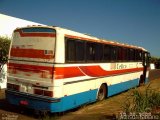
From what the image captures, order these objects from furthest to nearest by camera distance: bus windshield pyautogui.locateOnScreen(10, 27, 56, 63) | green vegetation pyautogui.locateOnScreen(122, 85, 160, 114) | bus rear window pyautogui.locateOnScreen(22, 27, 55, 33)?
bus rear window pyautogui.locateOnScreen(22, 27, 55, 33)
bus windshield pyautogui.locateOnScreen(10, 27, 56, 63)
green vegetation pyautogui.locateOnScreen(122, 85, 160, 114)

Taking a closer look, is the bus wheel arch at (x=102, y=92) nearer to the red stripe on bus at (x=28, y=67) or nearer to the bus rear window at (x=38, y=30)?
the red stripe on bus at (x=28, y=67)

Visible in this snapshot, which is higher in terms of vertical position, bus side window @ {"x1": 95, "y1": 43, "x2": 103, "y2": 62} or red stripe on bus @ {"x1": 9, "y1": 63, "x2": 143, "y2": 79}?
bus side window @ {"x1": 95, "y1": 43, "x2": 103, "y2": 62}

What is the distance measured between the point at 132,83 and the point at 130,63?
1.93 metres

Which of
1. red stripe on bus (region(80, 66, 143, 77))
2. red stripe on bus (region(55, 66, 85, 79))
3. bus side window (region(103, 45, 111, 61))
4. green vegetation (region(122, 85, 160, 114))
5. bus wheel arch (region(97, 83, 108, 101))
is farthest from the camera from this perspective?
bus wheel arch (region(97, 83, 108, 101))

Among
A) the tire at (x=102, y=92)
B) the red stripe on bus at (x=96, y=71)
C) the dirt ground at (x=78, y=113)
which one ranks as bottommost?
the dirt ground at (x=78, y=113)

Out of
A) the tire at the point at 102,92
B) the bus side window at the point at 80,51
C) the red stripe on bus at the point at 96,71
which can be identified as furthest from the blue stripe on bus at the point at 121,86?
the bus side window at the point at 80,51

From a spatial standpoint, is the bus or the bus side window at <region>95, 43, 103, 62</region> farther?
the bus side window at <region>95, 43, 103, 62</region>

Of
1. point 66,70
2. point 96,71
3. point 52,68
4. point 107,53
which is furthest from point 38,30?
point 107,53

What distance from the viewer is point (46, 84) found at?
29.7ft

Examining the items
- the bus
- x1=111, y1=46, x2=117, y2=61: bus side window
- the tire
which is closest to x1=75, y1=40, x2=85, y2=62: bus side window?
the bus

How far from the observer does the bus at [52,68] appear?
29.7 ft

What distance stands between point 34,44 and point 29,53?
0.41 metres

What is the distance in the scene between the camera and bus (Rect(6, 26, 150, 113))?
9.06m

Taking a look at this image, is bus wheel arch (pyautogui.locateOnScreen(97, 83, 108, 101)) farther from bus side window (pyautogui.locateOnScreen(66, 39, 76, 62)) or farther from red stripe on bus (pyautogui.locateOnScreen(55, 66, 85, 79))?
bus side window (pyautogui.locateOnScreen(66, 39, 76, 62))
